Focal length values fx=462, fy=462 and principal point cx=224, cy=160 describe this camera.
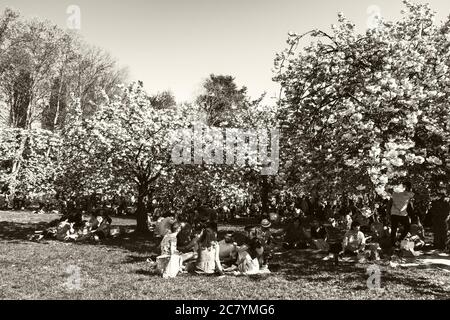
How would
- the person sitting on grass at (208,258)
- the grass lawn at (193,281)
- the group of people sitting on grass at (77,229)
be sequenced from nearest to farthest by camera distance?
the grass lawn at (193,281) → the person sitting on grass at (208,258) → the group of people sitting on grass at (77,229)

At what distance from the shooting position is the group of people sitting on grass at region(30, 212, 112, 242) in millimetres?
20812

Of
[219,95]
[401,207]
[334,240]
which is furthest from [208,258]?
[219,95]

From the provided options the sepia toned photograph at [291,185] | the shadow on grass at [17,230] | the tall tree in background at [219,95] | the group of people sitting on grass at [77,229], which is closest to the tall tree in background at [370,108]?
the sepia toned photograph at [291,185]

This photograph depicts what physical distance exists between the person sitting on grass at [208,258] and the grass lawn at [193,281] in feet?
1.79

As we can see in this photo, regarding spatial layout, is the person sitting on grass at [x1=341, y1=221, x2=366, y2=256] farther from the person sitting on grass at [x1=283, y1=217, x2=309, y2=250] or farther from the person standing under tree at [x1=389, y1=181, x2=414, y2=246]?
the person sitting on grass at [x1=283, y1=217, x2=309, y2=250]

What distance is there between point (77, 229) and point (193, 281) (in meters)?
10.9

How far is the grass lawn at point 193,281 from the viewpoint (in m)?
10.7

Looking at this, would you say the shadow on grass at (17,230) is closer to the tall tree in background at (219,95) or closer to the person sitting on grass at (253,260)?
the person sitting on grass at (253,260)

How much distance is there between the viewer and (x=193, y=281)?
12.3 meters

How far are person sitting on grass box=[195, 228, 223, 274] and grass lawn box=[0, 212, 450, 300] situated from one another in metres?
0.54

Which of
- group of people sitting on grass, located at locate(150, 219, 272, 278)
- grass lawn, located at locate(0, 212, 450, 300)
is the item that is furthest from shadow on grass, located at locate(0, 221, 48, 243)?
group of people sitting on grass, located at locate(150, 219, 272, 278)

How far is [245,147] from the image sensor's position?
28.7 meters
